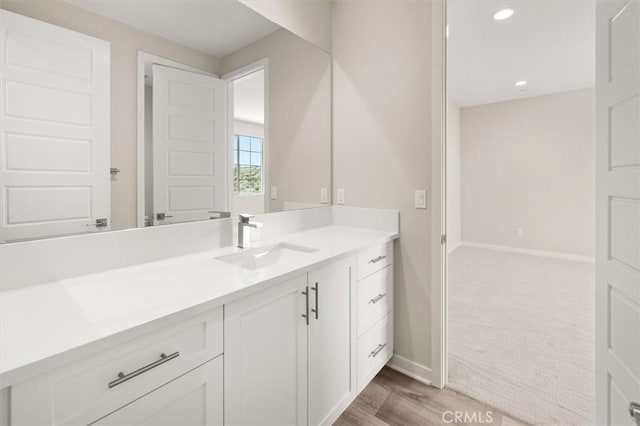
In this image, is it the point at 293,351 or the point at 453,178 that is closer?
the point at 293,351

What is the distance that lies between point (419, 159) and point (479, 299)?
6.81 feet

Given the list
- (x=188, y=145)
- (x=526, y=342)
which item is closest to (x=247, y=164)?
(x=188, y=145)

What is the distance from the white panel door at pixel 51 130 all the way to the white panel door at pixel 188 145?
0.67ft

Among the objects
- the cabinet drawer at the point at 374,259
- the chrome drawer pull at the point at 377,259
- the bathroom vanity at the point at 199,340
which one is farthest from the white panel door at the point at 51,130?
the chrome drawer pull at the point at 377,259

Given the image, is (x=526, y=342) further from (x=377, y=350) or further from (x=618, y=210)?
(x=618, y=210)

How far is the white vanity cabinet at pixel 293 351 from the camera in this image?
3.19 ft

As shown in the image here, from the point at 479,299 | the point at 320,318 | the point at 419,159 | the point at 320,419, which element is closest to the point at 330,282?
the point at 320,318

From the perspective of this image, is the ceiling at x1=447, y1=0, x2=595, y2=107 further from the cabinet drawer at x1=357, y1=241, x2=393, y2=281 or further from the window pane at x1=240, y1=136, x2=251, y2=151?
the window pane at x1=240, y1=136, x2=251, y2=151

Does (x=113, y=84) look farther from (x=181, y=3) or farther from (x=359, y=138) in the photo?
(x=359, y=138)

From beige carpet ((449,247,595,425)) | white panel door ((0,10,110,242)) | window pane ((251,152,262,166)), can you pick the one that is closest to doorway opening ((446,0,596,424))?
beige carpet ((449,247,595,425))

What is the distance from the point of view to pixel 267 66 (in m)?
1.79

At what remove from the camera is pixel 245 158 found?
1.70m

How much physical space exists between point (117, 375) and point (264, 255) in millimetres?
901

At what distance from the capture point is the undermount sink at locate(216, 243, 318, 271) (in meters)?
1.42
